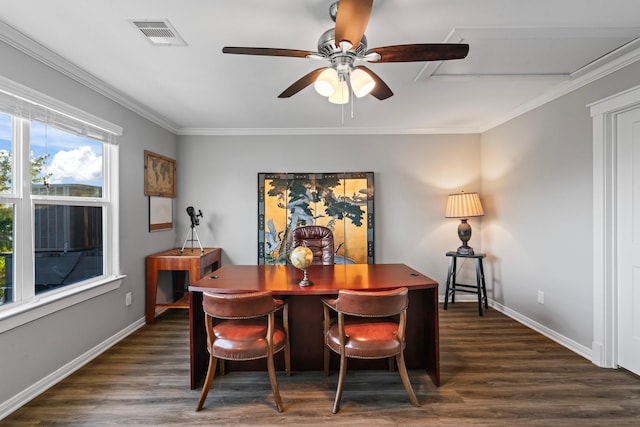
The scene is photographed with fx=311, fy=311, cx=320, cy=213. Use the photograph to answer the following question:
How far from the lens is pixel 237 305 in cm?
187

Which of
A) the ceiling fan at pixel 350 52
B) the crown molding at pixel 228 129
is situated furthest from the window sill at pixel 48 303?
the ceiling fan at pixel 350 52

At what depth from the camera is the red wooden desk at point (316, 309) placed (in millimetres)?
2227

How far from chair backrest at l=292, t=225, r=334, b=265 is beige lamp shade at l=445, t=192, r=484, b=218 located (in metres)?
1.72

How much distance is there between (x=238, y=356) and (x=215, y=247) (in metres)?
2.63

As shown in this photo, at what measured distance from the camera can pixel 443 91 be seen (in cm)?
304

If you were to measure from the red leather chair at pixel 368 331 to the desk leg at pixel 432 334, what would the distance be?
0.31 meters

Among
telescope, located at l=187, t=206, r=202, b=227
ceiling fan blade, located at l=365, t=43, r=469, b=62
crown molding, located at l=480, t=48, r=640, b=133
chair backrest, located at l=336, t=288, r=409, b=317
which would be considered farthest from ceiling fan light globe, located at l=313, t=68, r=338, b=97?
telescope, located at l=187, t=206, r=202, b=227

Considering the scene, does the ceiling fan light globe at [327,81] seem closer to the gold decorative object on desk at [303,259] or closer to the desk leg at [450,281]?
the gold decorative object on desk at [303,259]

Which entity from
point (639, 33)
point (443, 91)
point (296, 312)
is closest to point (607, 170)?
point (639, 33)

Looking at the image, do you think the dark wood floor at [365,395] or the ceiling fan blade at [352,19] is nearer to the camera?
the ceiling fan blade at [352,19]

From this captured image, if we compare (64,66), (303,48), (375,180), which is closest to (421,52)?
(303,48)

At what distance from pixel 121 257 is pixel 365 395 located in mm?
2676

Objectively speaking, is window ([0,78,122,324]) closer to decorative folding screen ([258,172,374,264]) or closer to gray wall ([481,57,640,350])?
decorative folding screen ([258,172,374,264])

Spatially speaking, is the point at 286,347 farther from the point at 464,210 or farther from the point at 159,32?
the point at 464,210
